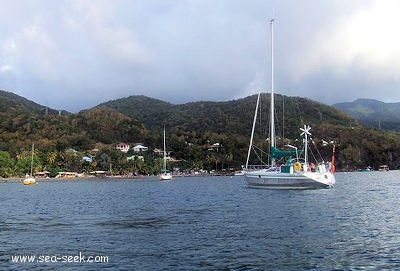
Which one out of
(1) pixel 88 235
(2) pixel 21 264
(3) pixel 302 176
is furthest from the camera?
(3) pixel 302 176

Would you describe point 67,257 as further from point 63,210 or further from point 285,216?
point 63,210

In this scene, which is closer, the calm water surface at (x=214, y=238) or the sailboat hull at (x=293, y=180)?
the calm water surface at (x=214, y=238)

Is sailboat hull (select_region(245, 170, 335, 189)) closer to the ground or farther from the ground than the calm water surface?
farther from the ground

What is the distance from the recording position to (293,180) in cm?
7131

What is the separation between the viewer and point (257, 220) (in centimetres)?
3844

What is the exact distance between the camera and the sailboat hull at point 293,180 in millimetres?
71125

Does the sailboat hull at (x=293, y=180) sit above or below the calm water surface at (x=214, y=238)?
above

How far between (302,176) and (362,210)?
2491cm

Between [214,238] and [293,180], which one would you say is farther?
[293,180]

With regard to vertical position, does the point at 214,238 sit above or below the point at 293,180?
below

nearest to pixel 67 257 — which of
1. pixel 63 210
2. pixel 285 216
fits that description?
pixel 285 216

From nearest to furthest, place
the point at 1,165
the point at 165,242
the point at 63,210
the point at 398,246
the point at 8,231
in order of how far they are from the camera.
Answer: the point at 398,246
the point at 165,242
the point at 8,231
the point at 63,210
the point at 1,165

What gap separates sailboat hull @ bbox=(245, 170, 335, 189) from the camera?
2800 inches

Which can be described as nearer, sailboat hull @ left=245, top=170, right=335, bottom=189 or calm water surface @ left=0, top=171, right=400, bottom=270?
calm water surface @ left=0, top=171, right=400, bottom=270
